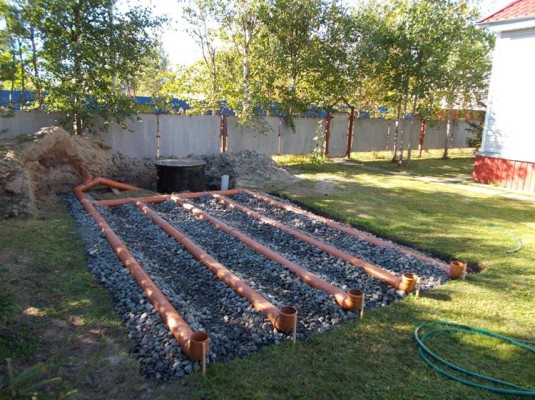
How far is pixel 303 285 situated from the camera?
15.2 feet

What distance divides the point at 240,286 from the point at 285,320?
2.86 ft

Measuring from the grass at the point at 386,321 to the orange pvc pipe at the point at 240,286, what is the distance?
25 centimetres

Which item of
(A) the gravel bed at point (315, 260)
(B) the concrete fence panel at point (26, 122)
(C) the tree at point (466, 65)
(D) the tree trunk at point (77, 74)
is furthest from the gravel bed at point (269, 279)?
(C) the tree at point (466, 65)

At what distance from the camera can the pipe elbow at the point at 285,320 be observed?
3.59m

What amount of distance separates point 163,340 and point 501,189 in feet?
37.9

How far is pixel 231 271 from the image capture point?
504cm

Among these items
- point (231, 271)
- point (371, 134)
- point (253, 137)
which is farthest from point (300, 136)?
point (231, 271)

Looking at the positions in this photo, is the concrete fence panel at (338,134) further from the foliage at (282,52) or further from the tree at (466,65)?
the tree at (466,65)

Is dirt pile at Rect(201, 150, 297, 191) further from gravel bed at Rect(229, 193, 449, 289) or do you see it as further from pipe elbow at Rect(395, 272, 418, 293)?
pipe elbow at Rect(395, 272, 418, 293)

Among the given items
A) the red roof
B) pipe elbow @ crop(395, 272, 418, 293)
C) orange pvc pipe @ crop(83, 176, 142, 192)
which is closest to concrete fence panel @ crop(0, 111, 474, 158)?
orange pvc pipe @ crop(83, 176, 142, 192)

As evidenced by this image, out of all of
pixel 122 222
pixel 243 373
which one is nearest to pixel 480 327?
pixel 243 373

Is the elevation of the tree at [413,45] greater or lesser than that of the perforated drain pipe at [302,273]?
greater

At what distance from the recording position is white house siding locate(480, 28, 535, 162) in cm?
1112

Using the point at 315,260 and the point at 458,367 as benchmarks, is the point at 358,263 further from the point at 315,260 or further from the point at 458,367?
the point at 458,367
